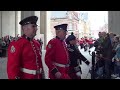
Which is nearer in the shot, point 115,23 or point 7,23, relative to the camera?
A: point 115,23

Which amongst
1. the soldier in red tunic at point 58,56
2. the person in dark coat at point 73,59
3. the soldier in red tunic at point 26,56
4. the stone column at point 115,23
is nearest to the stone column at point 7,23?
the stone column at point 115,23

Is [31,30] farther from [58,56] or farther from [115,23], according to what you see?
[115,23]

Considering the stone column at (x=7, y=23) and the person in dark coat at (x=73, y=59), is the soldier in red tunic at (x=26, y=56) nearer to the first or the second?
the person in dark coat at (x=73, y=59)

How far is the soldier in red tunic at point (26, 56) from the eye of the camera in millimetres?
3180

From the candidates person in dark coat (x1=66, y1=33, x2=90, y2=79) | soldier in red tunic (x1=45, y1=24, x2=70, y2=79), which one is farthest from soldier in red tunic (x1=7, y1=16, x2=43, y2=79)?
person in dark coat (x1=66, y1=33, x2=90, y2=79)

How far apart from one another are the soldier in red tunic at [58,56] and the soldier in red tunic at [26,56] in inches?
17.1

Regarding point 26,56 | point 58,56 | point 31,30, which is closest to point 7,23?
point 58,56

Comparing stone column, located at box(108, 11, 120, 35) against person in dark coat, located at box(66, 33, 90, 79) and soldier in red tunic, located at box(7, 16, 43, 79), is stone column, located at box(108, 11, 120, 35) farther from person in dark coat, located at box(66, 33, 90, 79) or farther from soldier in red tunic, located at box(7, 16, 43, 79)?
soldier in red tunic, located at box(7, 16, 43, 79)

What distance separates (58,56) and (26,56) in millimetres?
876

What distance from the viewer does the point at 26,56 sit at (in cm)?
329

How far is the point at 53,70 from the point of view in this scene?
3881 millimetres

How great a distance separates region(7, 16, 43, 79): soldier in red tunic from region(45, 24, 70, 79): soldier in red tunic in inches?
17.1
